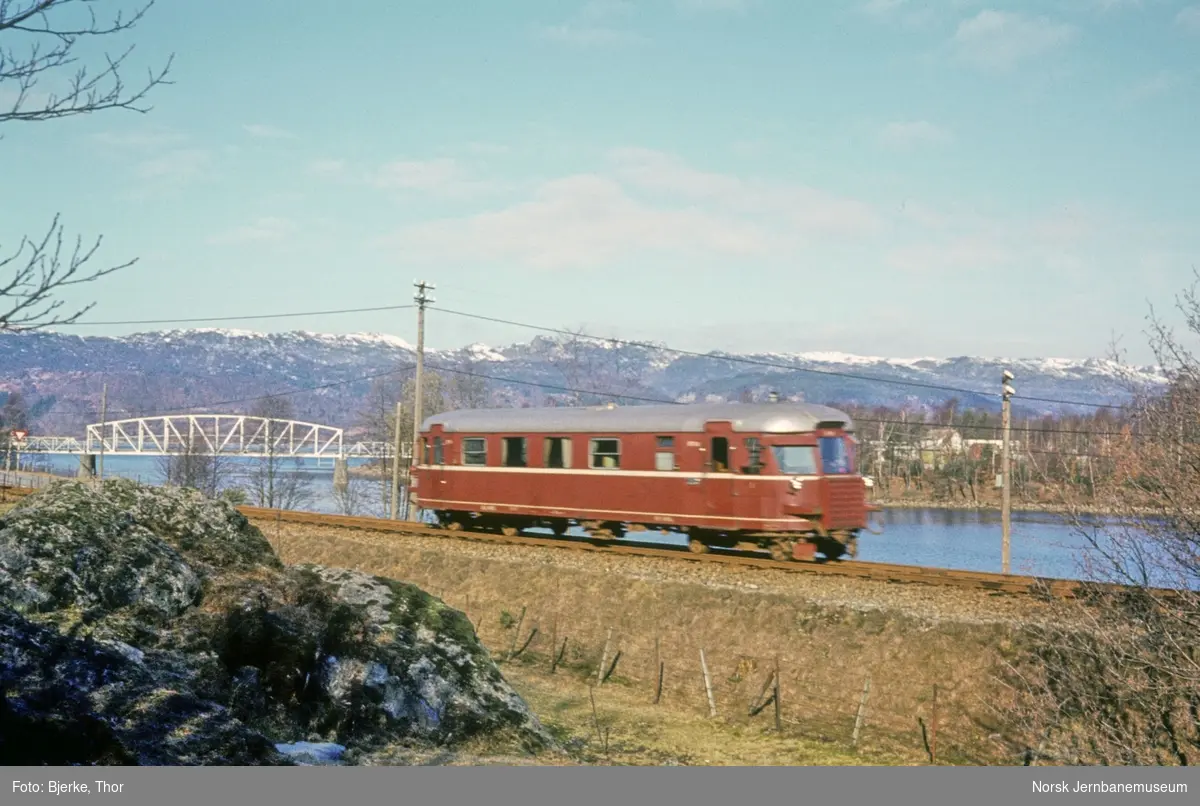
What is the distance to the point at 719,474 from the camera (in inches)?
934

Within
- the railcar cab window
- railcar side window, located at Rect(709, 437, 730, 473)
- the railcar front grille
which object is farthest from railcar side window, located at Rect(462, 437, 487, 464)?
the railcar front grille

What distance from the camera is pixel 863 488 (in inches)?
947

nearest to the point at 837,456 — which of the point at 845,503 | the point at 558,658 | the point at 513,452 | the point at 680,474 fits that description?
the point at 845,503

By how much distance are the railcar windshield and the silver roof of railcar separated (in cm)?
50

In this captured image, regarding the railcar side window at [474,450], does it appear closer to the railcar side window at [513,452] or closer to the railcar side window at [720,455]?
the railcar side window at [513,452]

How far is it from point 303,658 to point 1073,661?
42.6 feet

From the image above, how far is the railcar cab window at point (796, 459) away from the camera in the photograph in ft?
75.8

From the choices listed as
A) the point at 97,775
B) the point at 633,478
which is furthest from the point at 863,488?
the point at 97,775

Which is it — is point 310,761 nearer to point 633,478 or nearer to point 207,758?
point 207,758

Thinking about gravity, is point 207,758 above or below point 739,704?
above

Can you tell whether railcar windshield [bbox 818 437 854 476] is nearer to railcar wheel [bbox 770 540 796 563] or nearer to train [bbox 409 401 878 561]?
train [bbox 409 401 878 561]

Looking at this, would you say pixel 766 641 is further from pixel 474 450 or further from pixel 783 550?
pixel 474 450

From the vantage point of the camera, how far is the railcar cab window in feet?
75.8

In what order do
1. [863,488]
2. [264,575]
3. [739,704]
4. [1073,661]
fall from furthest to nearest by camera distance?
[863,488] → [739,704] → [1073,661] → [264,575]
